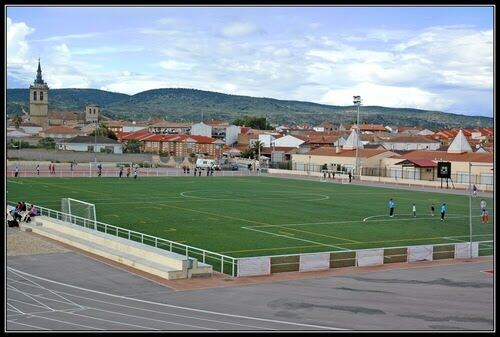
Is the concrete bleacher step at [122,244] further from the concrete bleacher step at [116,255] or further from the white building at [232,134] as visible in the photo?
the white building at [232,134]

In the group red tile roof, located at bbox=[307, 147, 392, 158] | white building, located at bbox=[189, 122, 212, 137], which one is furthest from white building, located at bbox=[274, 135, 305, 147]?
red tile roof, located at bbox=[307, 147, 392, 158]

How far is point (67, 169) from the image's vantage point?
9575 centimetres

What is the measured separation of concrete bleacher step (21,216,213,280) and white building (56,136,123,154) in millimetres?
96564

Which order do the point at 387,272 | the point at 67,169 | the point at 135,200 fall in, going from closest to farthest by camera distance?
the point at 387,272 < the point at 135,200 < the point at 67,169

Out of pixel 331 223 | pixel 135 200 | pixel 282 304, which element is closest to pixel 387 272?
pixel 282 304

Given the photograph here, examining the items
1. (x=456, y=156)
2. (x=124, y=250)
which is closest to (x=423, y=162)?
(x=456, y=156)

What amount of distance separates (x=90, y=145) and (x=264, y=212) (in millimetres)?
93362

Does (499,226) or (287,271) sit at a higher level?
(499,226)

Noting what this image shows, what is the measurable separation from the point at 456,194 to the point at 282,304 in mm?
50512

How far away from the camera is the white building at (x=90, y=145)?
135125 mm

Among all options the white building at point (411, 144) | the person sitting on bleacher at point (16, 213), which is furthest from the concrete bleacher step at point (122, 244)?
the white building at point (411, 144)

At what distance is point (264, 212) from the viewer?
164ft

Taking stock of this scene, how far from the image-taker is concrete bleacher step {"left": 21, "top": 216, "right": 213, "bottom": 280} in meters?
27.2

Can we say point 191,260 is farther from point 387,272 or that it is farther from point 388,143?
point 388,143
